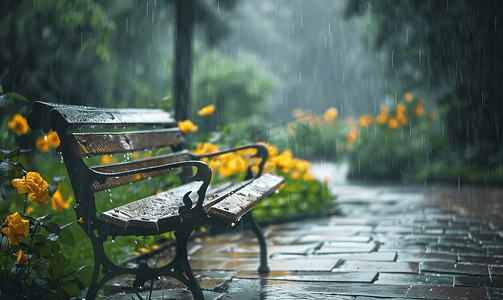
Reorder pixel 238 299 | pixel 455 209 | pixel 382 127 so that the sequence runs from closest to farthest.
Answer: pixel 238 299, pixel 455 209, pixel 382 127

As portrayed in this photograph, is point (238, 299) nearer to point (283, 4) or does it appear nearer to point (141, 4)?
point (141, 4)

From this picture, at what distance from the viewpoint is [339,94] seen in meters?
31.8

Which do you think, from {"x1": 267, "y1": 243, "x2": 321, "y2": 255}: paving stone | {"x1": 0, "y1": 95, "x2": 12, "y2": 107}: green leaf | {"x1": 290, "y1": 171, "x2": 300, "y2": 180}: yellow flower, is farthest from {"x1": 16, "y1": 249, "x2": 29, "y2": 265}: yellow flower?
{"x1": 290, "y1": 171, "x2": 300, "y2": 180}: yellow flower

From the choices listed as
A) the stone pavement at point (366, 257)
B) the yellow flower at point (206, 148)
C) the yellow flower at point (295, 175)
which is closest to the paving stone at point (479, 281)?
the stone pavement at point (366, 257)

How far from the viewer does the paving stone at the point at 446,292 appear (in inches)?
106

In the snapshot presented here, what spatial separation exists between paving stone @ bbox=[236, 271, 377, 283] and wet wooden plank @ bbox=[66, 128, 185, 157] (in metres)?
1.05

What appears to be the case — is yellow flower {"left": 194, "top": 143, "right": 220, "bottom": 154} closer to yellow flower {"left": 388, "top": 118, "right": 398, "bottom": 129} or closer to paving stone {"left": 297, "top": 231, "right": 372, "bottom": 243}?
paving stone {"left": 297, "top": 231, "right": 372, "bottom": 243}

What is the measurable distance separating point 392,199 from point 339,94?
1004 inches

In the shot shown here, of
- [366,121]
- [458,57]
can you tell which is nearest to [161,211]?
[458,57]

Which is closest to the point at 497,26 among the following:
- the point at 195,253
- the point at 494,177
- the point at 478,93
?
the point at 478,93

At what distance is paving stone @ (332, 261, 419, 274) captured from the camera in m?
3.28

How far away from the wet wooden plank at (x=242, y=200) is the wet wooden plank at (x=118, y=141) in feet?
2.24

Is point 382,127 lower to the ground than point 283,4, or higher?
lower

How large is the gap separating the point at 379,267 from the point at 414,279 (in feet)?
1.11
